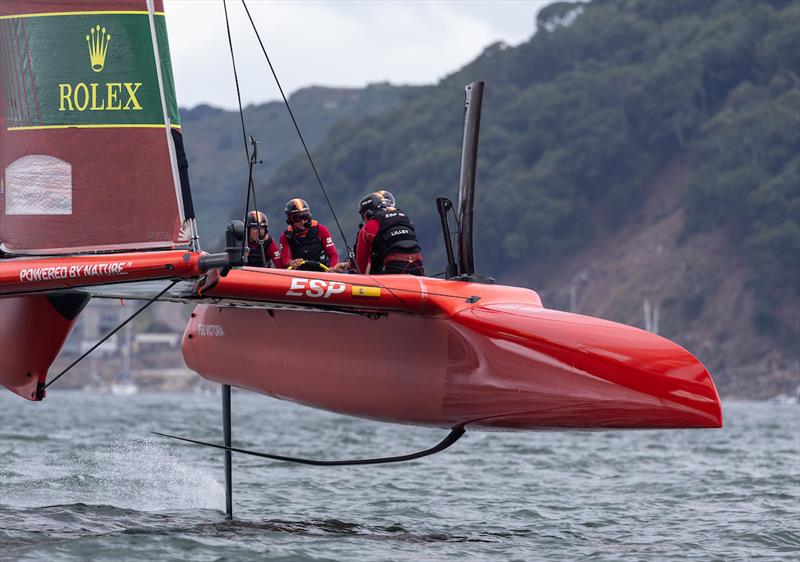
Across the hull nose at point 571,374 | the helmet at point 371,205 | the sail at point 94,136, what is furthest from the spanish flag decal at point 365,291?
the sail at point 94,136

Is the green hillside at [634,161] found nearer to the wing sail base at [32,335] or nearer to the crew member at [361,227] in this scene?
the wing sail base at [32,335]

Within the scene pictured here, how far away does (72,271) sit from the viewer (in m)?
7.43

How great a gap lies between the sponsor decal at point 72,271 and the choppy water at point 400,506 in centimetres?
142

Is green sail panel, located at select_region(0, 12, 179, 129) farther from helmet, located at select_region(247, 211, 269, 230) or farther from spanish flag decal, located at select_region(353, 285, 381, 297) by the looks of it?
spanish flag decal, located at select_region(353, 285, 381, 297)

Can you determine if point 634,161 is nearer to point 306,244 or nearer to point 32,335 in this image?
point 306,244

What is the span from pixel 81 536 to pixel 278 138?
532ft

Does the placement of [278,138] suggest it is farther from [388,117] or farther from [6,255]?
[6,255]

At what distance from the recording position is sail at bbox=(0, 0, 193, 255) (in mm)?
8258

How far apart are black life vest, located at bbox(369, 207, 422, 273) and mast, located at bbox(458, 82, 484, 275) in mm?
455

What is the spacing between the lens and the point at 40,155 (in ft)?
27.8

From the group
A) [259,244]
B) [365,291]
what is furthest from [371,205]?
[365,291]

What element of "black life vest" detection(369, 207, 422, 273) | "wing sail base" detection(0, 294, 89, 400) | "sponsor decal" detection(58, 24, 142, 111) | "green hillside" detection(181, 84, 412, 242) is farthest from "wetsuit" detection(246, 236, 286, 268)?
"green hillside" detection(181, 84, 412, 242)

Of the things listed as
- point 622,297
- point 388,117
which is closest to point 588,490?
point 622,297

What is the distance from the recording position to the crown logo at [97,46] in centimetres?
837
